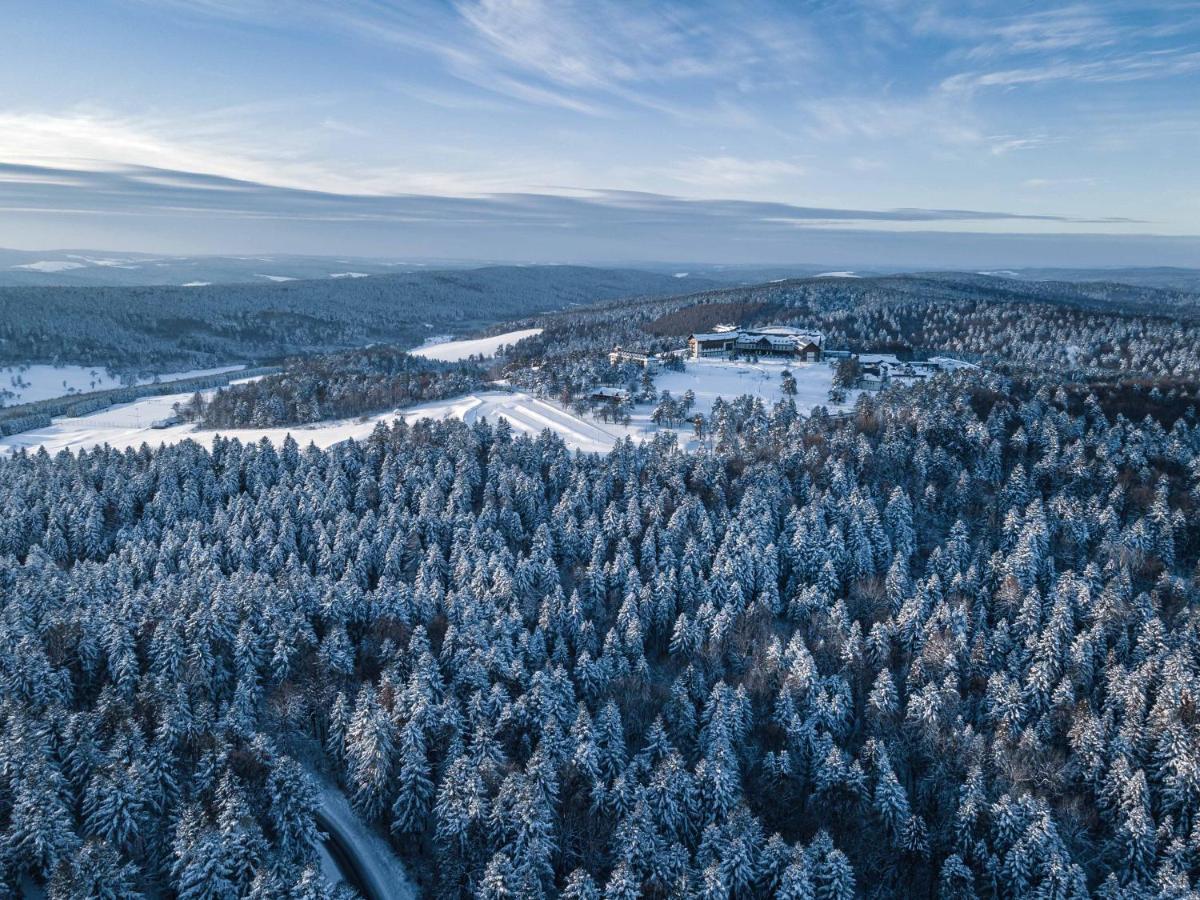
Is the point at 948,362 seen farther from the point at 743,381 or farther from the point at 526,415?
the point at 526,415

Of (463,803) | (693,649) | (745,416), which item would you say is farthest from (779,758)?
(745,416)

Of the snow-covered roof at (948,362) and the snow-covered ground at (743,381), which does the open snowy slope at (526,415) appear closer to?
the snow-covered ground at (743,381)

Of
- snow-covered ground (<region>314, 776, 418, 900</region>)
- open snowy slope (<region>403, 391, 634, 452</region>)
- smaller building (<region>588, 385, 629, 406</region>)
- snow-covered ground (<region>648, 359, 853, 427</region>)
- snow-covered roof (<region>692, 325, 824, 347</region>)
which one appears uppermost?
snow-covered roof (<region>692, 325, 824, 347</region>)

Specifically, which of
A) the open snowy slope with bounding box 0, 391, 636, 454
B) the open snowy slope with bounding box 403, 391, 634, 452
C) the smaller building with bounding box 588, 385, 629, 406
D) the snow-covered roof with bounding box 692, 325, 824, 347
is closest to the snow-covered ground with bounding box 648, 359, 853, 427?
the smaller building with bounding box 588, 385, 629, 406

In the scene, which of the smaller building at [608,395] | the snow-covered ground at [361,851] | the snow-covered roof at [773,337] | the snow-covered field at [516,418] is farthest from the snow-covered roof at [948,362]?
the snow-covered ground at [361,851]

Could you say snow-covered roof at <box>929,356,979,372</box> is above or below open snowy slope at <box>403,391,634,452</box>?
above

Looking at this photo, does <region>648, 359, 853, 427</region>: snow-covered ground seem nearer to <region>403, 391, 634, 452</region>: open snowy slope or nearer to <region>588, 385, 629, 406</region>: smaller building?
<region>588, 385, 629, 406</region>: smaller building

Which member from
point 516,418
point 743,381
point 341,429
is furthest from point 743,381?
point 341,429
